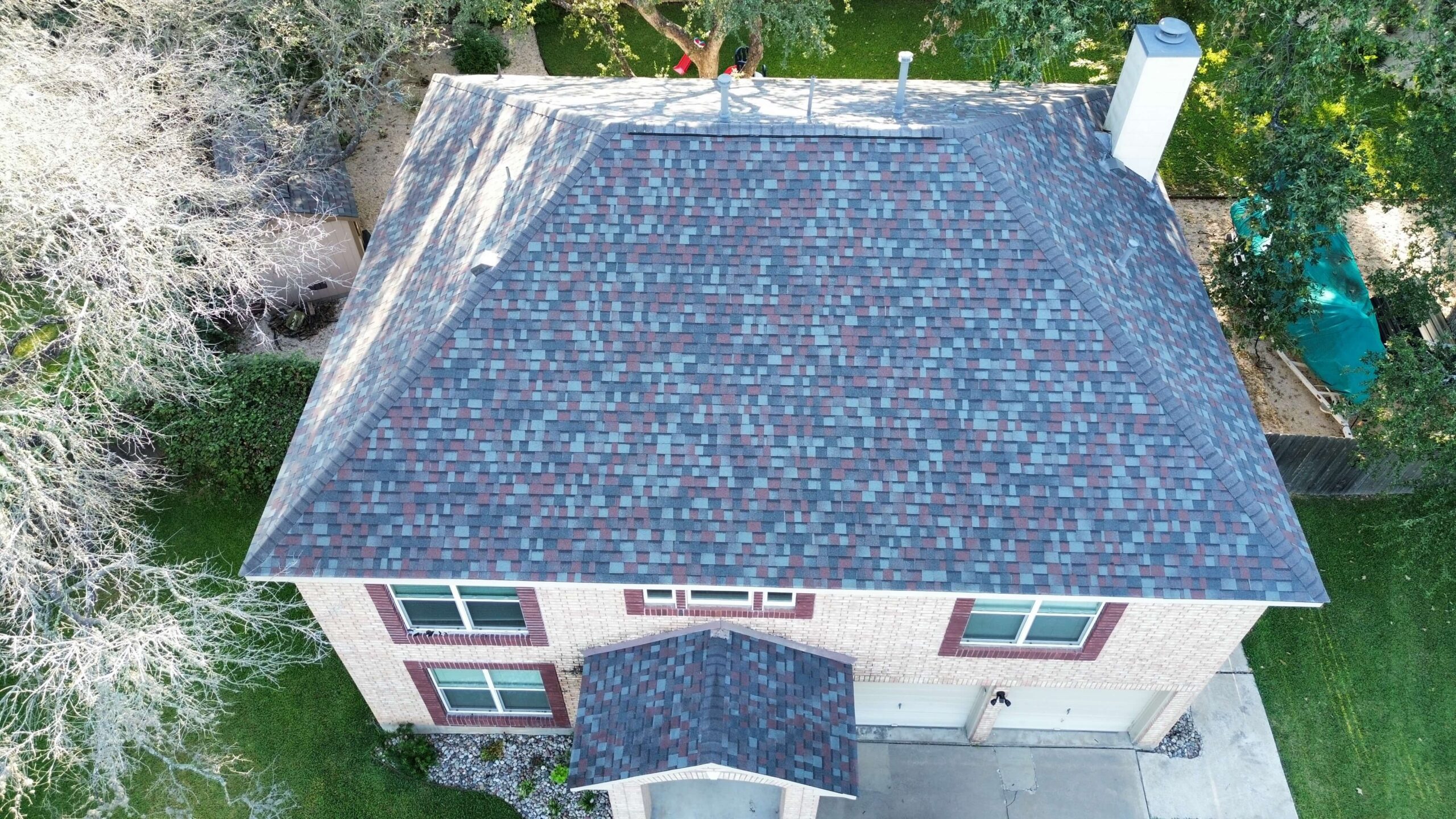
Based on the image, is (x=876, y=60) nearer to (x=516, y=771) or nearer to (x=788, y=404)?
(x=788, y=404)

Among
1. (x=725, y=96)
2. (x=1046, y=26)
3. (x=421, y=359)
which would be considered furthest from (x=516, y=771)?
(x=1046, y=26)

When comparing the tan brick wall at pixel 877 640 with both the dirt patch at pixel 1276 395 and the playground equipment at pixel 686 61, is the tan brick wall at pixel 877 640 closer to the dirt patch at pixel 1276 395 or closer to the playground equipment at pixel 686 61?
the dirt patch at pixel 1276 395

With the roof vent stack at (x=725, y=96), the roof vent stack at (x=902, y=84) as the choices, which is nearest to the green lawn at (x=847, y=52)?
the roof vent stack at (x=902, y=84)

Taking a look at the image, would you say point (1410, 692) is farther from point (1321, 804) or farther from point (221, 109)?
point (221, 109)

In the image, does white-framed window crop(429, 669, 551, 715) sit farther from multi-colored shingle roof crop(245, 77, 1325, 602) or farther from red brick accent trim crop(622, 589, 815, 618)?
multi-colored shingle roof crop(245, 77, 1325, 602)

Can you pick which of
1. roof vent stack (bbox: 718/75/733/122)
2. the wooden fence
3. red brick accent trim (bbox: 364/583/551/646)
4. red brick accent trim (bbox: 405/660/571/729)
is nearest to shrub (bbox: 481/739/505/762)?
red brick accent trim (bbox: 405/660/571/729)
